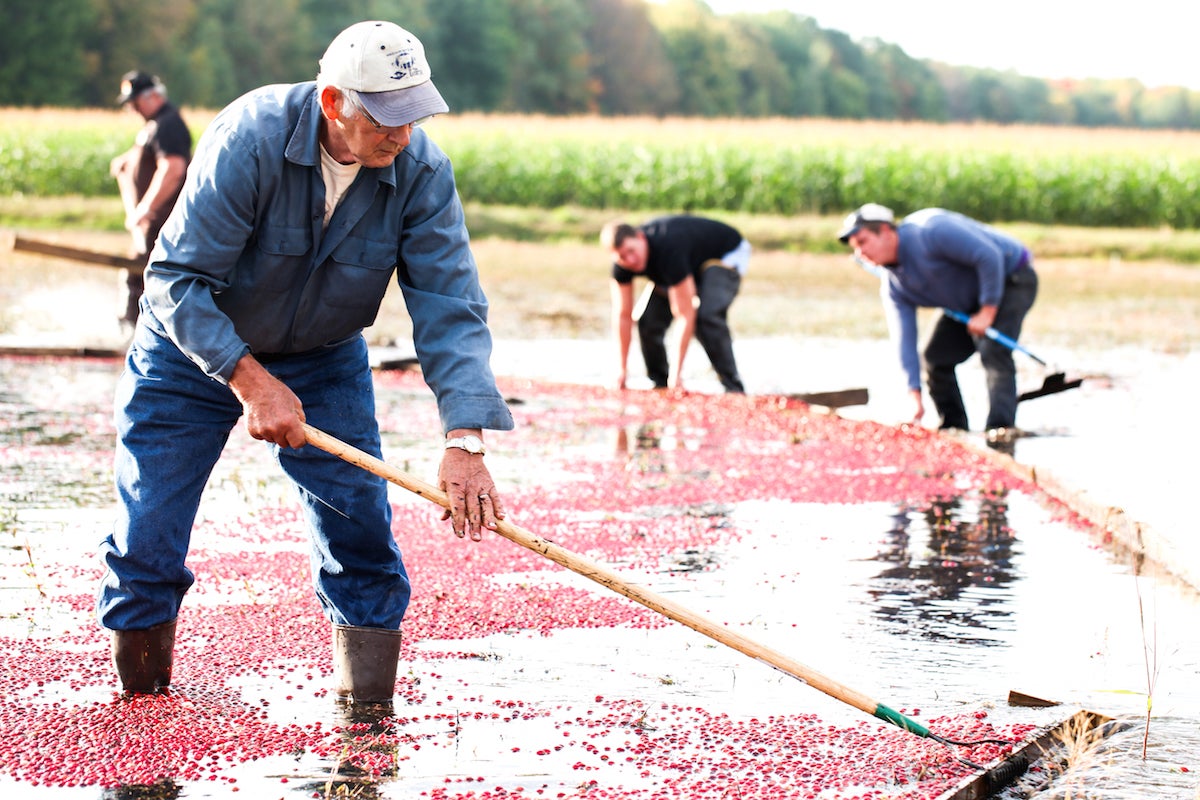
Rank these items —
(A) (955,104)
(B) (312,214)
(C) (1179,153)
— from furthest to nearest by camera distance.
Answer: (A) (955,104), (C) (1179,153), (B) (312,214)

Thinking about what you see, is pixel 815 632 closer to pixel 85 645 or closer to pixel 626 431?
pixel 85 645

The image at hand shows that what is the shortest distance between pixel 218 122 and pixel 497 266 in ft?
58.8

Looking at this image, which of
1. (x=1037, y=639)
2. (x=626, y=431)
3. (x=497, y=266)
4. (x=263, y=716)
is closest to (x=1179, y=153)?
(x=497, y=266)

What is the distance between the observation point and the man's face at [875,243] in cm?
923

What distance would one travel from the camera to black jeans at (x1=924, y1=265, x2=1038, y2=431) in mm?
9617

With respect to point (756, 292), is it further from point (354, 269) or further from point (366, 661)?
point (354, 269)

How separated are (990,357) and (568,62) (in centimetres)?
7373

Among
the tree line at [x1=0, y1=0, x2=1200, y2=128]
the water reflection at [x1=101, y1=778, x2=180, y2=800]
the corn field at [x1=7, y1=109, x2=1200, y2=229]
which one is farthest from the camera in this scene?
the tree line at [x1=0, y1=0, x2=1200, y2=128]

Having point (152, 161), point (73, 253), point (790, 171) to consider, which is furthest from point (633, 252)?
point (790, 171)

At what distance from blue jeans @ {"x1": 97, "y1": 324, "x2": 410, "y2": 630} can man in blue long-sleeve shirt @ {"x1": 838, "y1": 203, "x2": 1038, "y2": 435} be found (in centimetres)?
537

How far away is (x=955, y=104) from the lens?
125625 millimetres

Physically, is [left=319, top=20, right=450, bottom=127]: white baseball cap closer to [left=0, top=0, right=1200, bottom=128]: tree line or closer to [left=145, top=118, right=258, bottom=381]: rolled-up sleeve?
[left=145, top=118, right=258, bottom=381]: rolled-up sleeve

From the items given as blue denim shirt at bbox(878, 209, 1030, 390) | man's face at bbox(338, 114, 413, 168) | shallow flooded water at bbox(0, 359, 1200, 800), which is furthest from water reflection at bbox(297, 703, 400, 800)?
blue denim shirt at bbox(878, 209, 1030, 390)

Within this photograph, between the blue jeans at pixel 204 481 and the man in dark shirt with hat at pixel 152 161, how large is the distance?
7.90m
